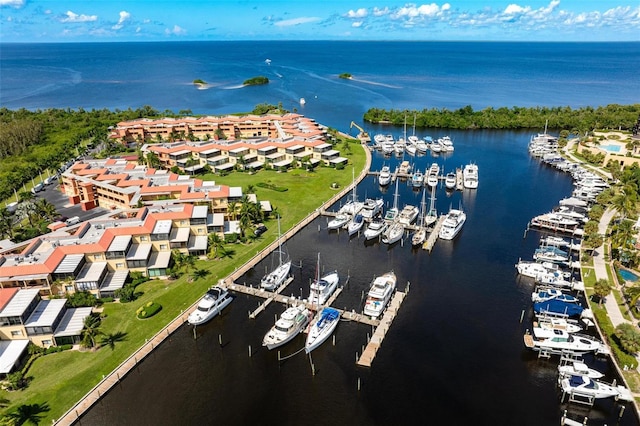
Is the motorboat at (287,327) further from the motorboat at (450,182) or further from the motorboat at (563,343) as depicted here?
the motorboat at (450,182)

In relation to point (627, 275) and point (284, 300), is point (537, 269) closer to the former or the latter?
point (627, 275)

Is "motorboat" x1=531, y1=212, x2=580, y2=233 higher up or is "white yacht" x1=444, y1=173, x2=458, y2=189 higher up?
"white yacht" x1=444, y1=173, x2=458, y2=189

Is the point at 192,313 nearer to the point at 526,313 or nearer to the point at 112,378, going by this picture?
the point at 112,378

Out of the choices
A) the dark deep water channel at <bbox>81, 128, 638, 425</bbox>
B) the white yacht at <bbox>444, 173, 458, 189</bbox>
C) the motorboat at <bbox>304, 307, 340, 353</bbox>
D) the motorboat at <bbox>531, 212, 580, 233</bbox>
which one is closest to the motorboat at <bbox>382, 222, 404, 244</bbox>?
the dark deep water channel at <bbox>81, 128, 638, 425</bbox>

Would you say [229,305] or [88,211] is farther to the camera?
[88,211]

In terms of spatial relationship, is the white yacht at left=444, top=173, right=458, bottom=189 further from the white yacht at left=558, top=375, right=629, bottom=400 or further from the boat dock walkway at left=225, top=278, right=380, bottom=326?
the white yacht at left=558, top=375, right=629, bottom=400

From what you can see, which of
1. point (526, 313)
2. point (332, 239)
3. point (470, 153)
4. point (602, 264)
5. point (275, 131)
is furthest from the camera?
point (275, 131)

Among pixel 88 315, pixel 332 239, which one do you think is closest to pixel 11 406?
pixel 88 315
